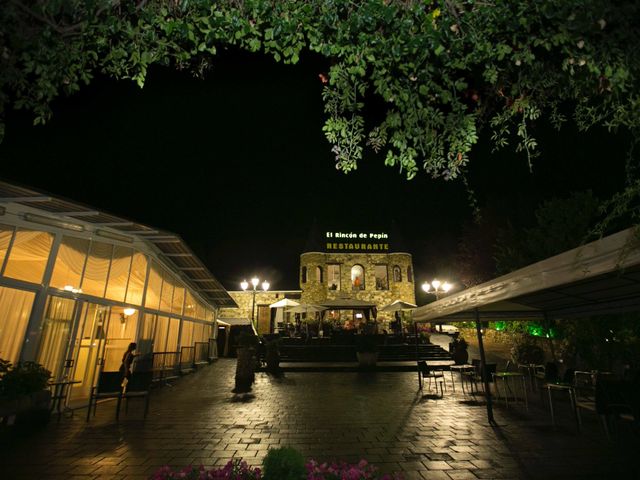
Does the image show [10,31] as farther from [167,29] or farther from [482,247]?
[482,247]

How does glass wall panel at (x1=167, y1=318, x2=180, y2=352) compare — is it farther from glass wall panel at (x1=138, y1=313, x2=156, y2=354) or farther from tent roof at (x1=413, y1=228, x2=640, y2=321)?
tent roof at (x1=413, y1=228, x2=640, y2=321)

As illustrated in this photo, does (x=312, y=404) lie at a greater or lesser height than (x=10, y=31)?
lesser

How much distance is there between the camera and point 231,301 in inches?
738

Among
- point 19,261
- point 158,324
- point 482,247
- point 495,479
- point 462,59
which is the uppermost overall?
point 482,247

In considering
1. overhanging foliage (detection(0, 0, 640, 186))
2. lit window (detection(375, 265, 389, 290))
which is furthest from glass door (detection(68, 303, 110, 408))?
lit window (detection(375, 265, 389, 290))

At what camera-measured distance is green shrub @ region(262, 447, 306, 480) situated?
1687mm

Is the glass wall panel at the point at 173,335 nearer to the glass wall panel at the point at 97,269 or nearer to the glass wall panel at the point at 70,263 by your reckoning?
the glass wall panel at the point at 97,269

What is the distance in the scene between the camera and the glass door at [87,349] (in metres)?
7.61

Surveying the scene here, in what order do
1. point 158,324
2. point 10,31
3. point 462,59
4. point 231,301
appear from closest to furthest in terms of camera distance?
1. point 10,31
2. point 462,59
3. point 158,324
4. point 231,301

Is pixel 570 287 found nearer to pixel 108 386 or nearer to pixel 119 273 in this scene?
pixel 108 386

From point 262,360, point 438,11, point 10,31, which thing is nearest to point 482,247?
point 262,360

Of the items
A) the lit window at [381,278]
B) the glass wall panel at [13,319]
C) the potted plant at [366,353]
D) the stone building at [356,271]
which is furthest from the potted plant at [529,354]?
the lit window at [381,278]

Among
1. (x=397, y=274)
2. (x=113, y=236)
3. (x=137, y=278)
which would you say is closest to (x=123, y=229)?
(x=113, y=236)

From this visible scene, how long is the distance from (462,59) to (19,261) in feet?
26.7
